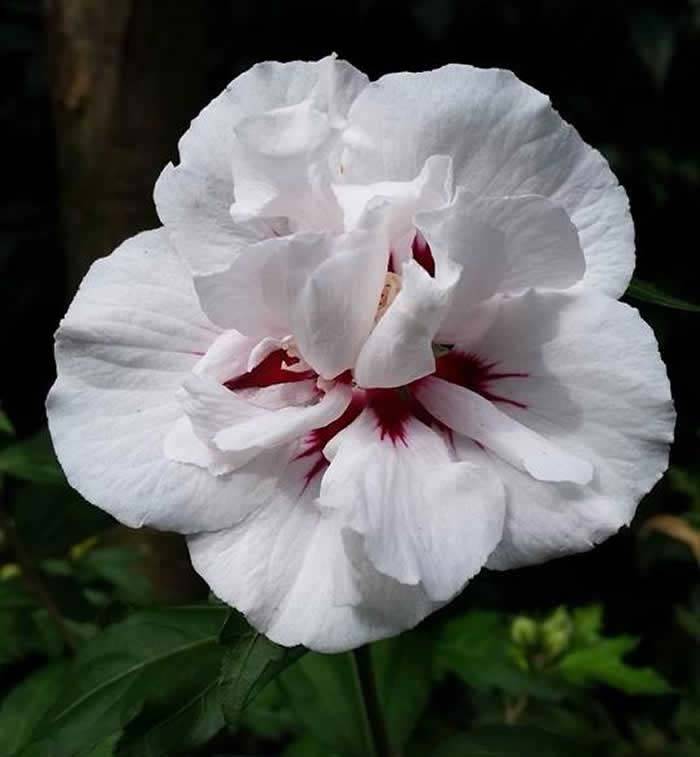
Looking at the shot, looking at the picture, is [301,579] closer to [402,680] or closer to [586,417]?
[586,417]

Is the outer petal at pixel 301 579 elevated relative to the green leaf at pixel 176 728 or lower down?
elevated

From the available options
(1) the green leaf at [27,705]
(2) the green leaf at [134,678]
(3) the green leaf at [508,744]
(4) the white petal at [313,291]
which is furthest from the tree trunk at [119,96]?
(4) the white petal at [313,291]

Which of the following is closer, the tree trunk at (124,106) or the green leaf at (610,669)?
the green leaf at (610,669)

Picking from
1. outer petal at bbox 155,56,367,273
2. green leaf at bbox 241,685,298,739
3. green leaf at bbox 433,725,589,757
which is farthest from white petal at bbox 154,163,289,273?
green leaf at bbox 241,685,298,739

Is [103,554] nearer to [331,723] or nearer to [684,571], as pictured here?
[331,723]

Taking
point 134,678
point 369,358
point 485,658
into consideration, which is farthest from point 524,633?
point 369,358

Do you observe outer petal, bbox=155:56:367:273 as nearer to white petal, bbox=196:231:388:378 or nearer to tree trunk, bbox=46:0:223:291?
white petal, bbox=196:231:388:378

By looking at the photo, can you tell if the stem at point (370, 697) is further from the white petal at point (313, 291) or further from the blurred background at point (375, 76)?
the white petal at point (313, 291)

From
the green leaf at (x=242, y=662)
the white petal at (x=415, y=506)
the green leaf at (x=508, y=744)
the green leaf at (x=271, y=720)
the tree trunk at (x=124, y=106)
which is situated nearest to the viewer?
the white petal at (x=415, y=506)
